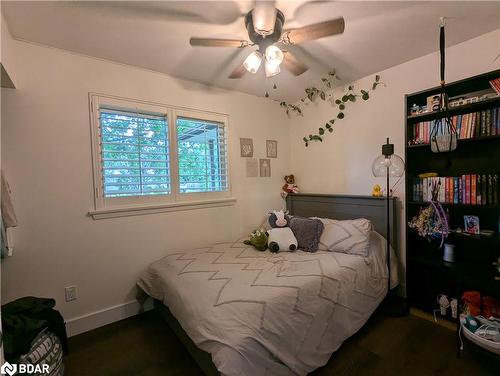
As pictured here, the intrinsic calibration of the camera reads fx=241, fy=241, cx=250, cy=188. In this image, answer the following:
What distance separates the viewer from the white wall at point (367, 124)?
2061 millimetres

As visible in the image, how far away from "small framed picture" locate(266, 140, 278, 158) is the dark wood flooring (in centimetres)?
222

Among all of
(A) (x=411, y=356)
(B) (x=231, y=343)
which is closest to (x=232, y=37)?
(B) (x=231, y=343)

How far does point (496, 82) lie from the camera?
176cm

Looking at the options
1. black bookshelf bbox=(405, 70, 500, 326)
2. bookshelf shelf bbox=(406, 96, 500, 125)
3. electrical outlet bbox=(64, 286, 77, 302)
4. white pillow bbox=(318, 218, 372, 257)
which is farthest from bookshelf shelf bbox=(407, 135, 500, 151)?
electrical outlet bbox=(64, 286, 77, 302)

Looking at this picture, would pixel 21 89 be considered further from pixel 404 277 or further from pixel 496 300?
pixel 496 300

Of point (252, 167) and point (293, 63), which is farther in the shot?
point (252, 167)

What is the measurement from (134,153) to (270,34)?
63.7 inches

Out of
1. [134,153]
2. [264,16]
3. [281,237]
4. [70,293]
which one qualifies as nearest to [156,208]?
[134,153]

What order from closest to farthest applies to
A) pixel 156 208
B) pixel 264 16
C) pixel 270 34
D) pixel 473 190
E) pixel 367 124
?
1. pixel 264 16
2. pixel 270 34
3. pixel 473 190
4. pixel 156 208
5. pixel 367 124

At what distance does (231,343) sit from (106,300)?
160 cm

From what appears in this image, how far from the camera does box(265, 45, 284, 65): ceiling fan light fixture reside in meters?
1.57

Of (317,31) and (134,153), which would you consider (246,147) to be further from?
(317,31)

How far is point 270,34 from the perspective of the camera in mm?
1571

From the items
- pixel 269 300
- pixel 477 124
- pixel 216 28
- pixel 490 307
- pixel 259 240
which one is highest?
pixel 216 28
